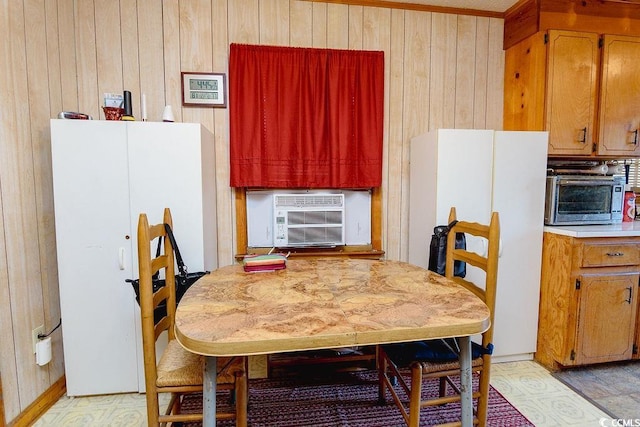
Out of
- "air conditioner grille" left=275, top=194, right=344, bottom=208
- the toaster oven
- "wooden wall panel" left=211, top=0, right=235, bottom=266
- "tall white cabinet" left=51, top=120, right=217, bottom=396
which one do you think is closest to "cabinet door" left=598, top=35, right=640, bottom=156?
the toaster oven

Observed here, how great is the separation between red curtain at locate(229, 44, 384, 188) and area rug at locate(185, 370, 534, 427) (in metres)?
1.36

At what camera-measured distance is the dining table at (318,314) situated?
0.93 meters

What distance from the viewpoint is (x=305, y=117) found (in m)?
2.37

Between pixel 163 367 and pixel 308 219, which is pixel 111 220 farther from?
pixel 308 219

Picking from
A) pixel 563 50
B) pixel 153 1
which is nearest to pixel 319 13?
pixel 153 1

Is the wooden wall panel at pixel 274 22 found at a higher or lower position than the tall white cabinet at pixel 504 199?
higher

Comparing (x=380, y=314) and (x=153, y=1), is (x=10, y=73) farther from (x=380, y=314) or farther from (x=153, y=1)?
(x=380, y=314)

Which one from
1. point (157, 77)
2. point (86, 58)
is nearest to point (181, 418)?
point (157, 77)

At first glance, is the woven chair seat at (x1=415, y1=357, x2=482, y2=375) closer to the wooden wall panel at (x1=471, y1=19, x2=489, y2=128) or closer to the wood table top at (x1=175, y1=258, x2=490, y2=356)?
the wood table top at (x1=175, y1=258, x2=490, y2=356)

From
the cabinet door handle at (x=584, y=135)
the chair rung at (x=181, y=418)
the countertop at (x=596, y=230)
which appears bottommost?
the chair rung at (x=181, y=418)

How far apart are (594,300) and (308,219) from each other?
6.52 feet

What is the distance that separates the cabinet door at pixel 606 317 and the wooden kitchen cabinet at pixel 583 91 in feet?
3.06

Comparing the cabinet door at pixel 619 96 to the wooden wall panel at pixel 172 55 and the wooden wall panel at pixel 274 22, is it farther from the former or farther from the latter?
the wooden wall panel at pixel 172 55

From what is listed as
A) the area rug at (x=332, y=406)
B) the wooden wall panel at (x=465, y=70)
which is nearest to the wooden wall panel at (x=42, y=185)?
the area rug at (x=332, y=406)
